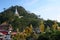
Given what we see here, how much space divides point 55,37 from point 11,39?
12757 millimetres

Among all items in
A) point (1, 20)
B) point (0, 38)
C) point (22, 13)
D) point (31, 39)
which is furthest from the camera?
point (22, 13)

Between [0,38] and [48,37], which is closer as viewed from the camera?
[48,37]

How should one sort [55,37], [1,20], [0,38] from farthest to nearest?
[1,20] → [0,38] → [55,37]

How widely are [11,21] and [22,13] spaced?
2367 centimetres

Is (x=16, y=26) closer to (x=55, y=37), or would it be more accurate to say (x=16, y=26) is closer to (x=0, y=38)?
(x=0, y=38)

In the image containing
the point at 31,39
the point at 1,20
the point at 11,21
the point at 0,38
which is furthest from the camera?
the point at 1,20

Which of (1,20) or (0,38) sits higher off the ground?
(1,20)

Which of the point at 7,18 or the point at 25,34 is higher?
the point at 7,18

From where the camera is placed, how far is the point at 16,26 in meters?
51.3

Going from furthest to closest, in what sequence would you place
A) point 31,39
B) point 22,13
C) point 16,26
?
point 22,13 < point 16,26 < point 31,39

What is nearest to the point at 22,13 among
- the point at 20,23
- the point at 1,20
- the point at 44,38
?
the point at 1,20

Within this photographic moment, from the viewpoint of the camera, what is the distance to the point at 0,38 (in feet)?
121

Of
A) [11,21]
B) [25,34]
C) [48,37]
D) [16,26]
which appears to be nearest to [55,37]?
[48,37]

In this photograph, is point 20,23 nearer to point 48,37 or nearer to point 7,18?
point 7,18
